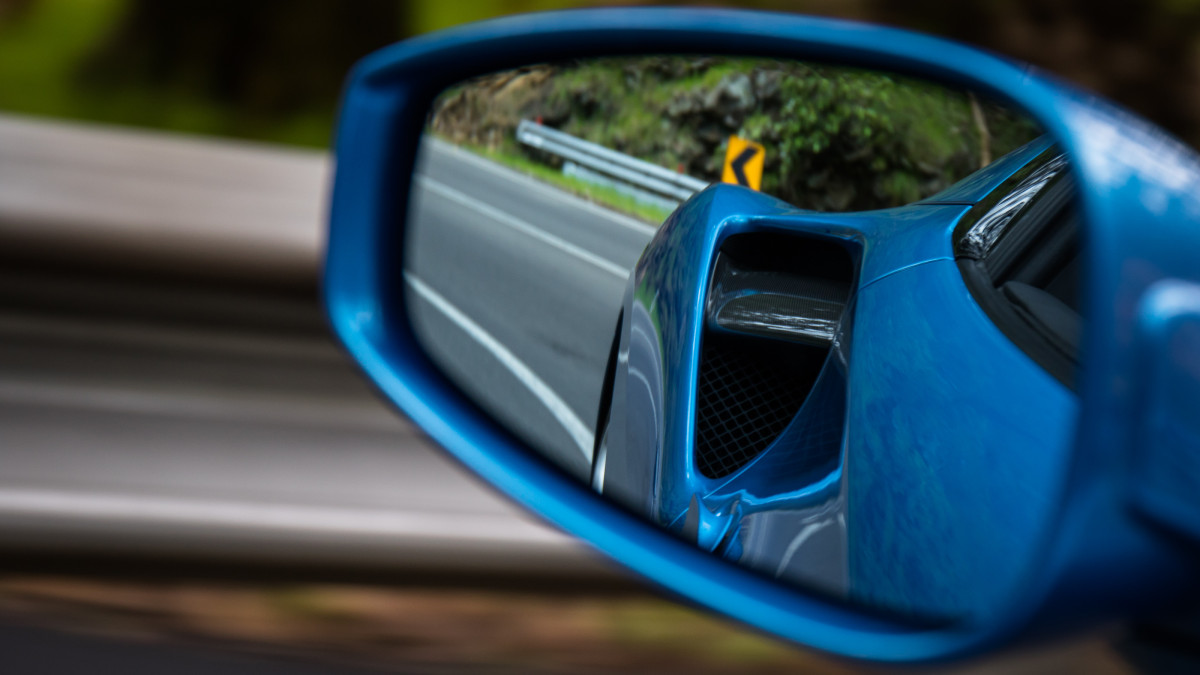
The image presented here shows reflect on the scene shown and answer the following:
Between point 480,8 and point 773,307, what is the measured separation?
4627 mm

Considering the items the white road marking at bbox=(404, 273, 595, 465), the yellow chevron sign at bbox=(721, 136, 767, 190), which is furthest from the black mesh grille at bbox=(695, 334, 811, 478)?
the white road marking at bbox=(404, 273, 595, 465)

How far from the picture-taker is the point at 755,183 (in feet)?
5.09

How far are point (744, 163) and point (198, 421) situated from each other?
207 centimetres

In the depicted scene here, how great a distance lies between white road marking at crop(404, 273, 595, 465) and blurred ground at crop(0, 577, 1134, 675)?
41.5 inches

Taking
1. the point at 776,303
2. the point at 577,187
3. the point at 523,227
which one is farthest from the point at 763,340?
the point at 523,227

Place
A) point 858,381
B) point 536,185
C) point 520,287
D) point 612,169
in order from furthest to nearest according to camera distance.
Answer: point 520,287 → point 536,185 → point 612,169 → point 858,381

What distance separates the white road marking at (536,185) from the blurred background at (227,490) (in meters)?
1.31

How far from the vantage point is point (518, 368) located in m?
1.99

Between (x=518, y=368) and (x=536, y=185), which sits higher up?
(x=536, y=185)

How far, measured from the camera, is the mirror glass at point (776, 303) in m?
1.00

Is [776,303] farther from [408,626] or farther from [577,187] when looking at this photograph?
[408,626]

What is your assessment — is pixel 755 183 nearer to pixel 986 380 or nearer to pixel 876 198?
pixel 876 198

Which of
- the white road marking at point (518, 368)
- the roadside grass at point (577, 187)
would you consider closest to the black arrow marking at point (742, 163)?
the roadside grass at point (577, 187)

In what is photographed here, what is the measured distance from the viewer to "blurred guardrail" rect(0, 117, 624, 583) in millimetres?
2799
